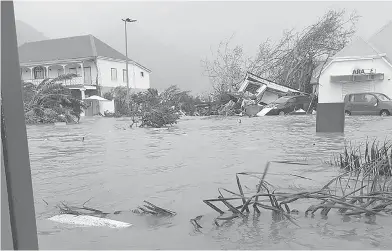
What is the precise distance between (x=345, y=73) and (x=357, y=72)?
907 mm

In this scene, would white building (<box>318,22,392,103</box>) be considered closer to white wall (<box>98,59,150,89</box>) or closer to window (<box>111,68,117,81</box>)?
white wall (<box>98,59,150,89</box>)

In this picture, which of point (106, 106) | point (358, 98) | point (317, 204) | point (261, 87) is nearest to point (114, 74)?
point (106, 106)

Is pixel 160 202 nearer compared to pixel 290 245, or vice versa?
pixel 290 245

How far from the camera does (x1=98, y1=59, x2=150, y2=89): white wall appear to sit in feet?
148

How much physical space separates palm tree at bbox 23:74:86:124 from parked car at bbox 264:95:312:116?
1262 cm

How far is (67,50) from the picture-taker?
45906 mm

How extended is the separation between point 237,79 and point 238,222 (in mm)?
35604

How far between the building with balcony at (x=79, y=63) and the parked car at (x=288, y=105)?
2322 cm

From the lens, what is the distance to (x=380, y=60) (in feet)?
92.0

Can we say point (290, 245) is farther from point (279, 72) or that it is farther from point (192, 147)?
point (279, 72)

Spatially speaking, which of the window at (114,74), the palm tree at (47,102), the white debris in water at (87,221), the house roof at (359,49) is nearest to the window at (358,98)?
the house roof at (359,49)

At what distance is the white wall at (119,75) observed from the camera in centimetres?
4512

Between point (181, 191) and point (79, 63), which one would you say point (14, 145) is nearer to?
point (181, 191)

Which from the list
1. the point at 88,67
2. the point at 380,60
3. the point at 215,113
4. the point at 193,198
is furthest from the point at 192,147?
the point at 88,67
